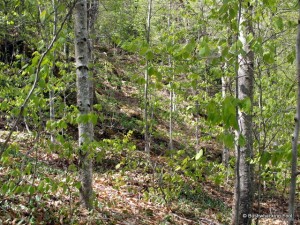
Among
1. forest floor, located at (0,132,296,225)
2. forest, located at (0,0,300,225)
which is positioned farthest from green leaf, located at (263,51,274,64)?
forest floor, located at (0,132,296,225)

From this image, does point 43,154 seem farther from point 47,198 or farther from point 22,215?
point 22,215

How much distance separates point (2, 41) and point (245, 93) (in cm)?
1172

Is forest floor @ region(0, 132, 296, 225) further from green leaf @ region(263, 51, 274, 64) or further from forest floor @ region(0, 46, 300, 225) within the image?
green leaf @ region(263, 51, 274, 64)

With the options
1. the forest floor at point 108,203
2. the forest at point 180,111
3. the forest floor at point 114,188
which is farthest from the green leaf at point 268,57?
the forest floor at point 108,203

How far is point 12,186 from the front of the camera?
2.77m

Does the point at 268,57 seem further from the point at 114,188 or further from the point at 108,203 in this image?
the point at 114,188

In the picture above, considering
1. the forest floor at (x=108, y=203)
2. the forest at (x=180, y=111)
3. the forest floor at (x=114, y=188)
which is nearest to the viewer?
the forest at (x=180, y=111)

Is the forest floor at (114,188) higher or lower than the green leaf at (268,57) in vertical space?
lower

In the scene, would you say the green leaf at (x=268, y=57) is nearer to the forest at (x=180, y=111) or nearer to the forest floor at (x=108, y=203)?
the forest at (x=180, y=111)

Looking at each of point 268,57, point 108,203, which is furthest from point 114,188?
point 268,57

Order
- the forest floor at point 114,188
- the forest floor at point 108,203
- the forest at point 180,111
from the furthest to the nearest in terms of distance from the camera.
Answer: the forest floor at point 108,203 < the forest floor at point 114,188 < the forest at point 180,111

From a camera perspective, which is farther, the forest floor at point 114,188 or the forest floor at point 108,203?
the forest floor at point 108,203

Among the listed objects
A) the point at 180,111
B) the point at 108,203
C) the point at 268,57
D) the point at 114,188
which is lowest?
the point at 114,188

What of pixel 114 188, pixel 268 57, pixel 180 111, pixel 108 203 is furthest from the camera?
pixel 180 111
